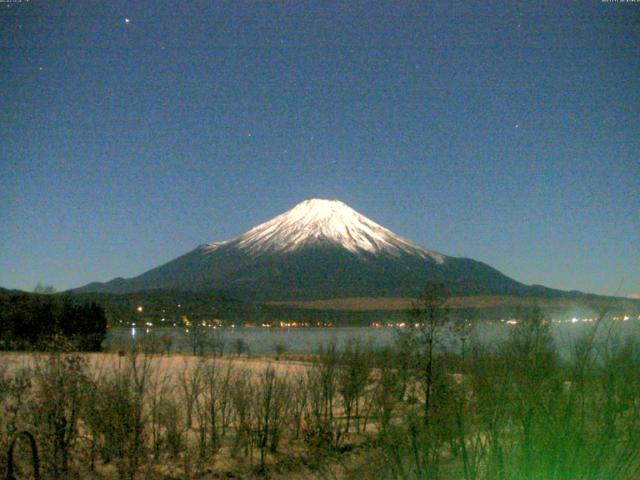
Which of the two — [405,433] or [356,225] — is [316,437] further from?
[356,225]

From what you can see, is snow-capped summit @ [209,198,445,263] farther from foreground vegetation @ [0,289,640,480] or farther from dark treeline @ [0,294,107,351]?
foreground vegetation @ [0,289,640,480]

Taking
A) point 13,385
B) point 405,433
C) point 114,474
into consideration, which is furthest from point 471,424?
point 114,474

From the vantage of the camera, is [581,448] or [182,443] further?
[182,443]

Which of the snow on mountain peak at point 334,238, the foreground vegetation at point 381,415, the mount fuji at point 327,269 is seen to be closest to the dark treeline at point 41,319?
the foreground vegetation at point 381,415

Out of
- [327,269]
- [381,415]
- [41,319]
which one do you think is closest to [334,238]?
[327,269]

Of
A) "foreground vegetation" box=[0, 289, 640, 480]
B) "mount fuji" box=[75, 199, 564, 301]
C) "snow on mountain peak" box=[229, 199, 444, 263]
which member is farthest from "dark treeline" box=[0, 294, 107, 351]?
"snow on mountain peak" box=[229, 199, 444, 263]

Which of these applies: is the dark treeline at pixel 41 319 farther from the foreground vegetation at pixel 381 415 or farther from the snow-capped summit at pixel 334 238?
the snow-capped summit at pixel 334 238
